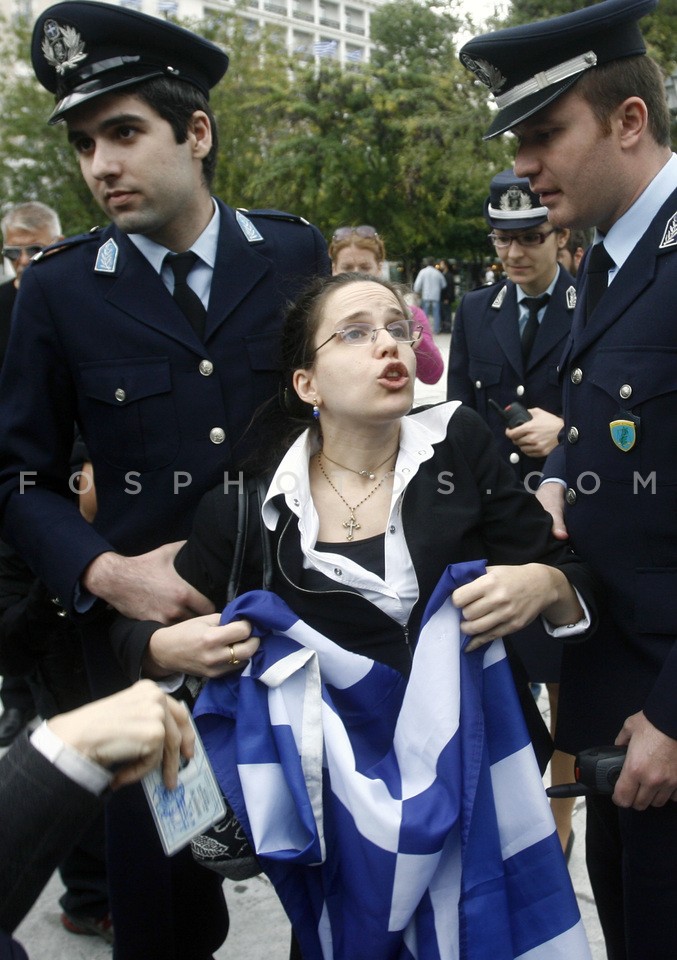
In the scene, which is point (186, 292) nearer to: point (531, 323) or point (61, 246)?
point (61, 246)

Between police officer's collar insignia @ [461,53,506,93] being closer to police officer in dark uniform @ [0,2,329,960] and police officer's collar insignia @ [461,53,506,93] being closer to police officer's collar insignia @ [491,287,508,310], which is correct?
police officer in dark uniform @ [0,2,329,960]

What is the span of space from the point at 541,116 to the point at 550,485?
802 millimetres

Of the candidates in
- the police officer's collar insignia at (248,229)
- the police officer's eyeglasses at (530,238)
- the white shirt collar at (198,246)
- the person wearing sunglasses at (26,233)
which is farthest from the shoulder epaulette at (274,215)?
the person wearing sunglasses at (26,233)

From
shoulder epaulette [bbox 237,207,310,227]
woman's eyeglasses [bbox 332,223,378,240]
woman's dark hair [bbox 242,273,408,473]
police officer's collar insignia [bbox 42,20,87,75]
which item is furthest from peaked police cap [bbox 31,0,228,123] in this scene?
woman's eyeglasses [bbox 332,223,378,240]

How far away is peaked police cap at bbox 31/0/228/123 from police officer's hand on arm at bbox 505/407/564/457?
1.70 metres

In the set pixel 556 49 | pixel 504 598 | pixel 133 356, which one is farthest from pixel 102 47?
pixel 504 598

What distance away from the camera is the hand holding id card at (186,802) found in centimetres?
150

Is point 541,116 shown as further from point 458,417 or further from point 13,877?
point 13,877

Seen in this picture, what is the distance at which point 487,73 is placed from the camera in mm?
2084

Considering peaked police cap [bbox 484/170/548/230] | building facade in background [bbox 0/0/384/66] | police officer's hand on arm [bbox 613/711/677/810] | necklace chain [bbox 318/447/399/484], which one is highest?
building facade in background [bbox 0/0/384/66]

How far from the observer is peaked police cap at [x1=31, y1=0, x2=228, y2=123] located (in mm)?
2197

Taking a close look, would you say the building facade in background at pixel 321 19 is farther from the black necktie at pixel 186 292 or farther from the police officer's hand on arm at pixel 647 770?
the police officer's hand on arm at pixel 647 770

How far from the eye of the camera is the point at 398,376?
78.9 inches

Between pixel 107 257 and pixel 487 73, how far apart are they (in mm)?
991
